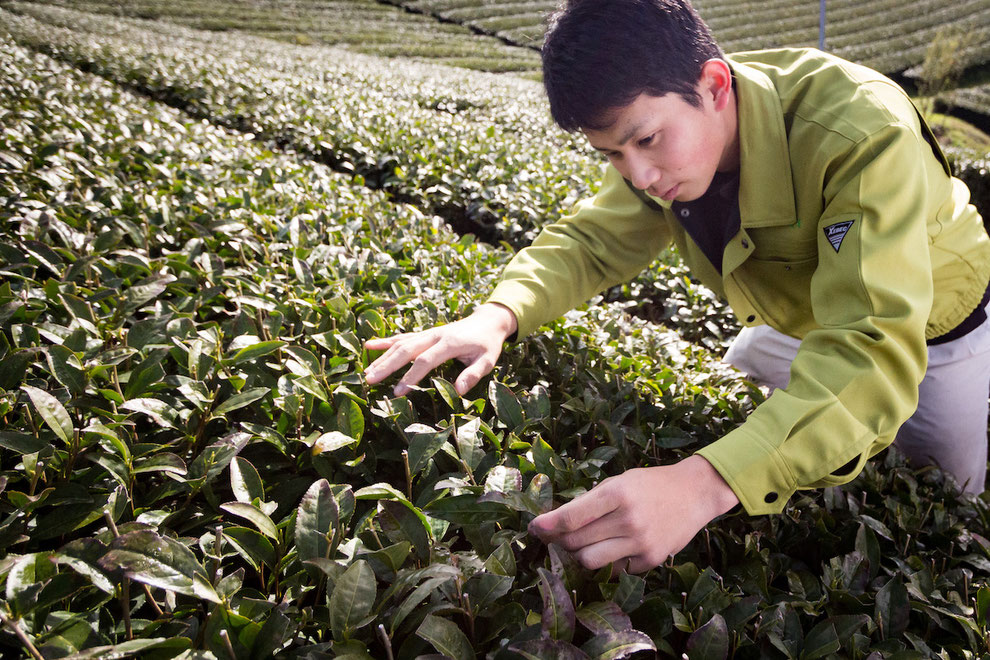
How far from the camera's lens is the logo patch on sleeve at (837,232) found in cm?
133

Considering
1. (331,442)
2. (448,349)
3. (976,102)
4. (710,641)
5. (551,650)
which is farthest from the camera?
(976,102)

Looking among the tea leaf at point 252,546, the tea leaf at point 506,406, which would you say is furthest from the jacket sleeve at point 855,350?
the tea leaf at point 252,546

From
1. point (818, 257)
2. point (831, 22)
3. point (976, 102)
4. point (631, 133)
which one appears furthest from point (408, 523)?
point (831, 22)

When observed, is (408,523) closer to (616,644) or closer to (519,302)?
(616,644)

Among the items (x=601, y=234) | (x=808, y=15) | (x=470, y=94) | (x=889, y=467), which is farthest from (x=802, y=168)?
(x=808, y=15)

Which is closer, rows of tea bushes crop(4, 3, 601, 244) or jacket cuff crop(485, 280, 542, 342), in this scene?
jacket cuff crop(485, 280, 542, 342)

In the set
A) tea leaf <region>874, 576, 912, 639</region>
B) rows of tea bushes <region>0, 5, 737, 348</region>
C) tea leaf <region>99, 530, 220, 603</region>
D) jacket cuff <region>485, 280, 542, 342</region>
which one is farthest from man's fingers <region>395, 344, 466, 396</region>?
rows of tea bushes <region>0, 5, 737, 348</region>

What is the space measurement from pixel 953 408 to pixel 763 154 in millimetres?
1227

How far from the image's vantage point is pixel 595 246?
2045 mm

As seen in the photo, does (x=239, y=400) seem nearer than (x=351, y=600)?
No

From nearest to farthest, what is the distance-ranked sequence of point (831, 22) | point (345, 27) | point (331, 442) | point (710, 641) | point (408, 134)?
1. point (710, 641)
2. point (331, 442)
3. point (408, 134)
4. point (345, 27)
5. point (831, 22)

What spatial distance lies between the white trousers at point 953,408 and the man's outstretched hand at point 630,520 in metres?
1.30

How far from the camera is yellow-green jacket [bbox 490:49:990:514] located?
3.80 ft

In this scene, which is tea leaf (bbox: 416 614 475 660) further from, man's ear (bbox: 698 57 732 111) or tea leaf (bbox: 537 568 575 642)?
man's ear (bbox: 698 57 732 111)
